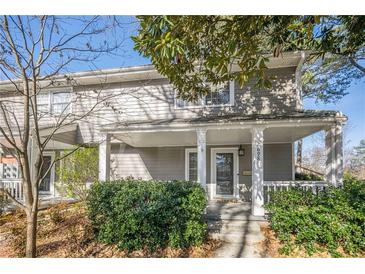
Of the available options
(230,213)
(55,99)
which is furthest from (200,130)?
(55,99)

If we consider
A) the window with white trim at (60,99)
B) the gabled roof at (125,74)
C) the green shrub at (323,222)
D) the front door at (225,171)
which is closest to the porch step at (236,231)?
the green shrub at (323,222)

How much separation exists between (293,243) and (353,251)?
0.97 metres

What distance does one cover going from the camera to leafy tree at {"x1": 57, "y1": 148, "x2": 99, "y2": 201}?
24.0 ft

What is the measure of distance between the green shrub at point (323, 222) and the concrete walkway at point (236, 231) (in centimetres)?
50

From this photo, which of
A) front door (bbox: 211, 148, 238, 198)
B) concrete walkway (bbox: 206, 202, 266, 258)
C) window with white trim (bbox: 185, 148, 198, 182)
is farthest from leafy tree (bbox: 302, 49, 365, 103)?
concrete walkway (bbox: 206, 202, 266, 258)

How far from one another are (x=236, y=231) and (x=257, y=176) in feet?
4.70

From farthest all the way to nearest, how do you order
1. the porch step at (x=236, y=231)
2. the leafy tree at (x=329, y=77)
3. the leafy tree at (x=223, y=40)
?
the leafy tree at (x=329, y=77)
the porch step at (x=236, y=231)
the leafy tree at (x=223, y=40)

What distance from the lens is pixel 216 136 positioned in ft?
23.6

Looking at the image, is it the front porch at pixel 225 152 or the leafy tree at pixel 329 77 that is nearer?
the front porch at pixel 225 152

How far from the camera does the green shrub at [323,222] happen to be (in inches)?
163

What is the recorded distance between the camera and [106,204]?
474cm

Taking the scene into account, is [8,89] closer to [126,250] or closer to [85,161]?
[85,161]

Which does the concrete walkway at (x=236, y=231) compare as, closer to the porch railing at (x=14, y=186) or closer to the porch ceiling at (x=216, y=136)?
the porch ceiling at (x=216, y=136)

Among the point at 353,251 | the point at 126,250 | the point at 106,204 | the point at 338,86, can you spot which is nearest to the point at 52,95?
the point at 106,204
